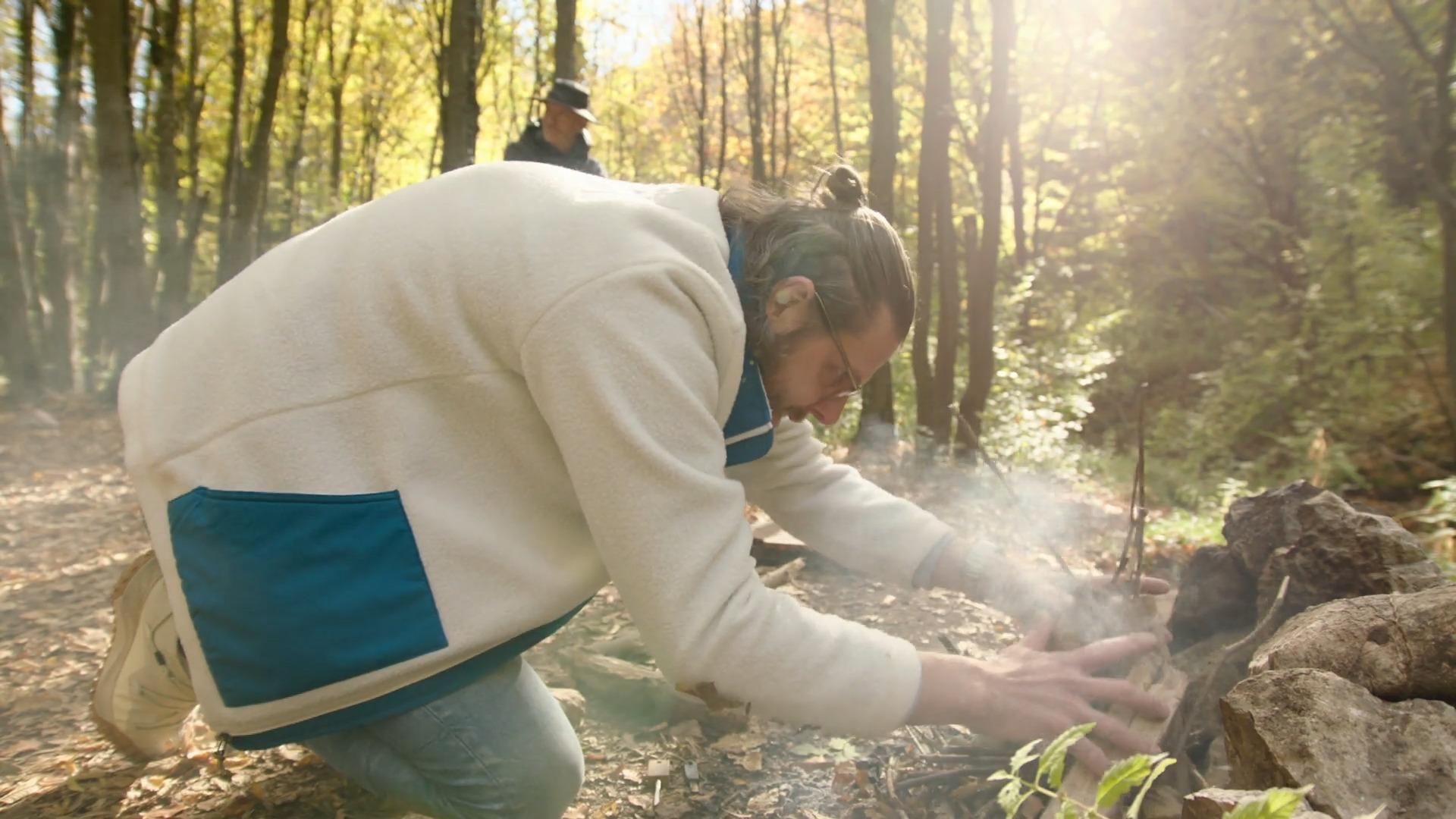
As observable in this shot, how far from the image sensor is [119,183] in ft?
28.7

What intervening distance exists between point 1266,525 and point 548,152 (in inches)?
176

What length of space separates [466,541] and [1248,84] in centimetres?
1278

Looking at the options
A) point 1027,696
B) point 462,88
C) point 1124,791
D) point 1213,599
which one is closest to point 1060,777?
point 1124,791

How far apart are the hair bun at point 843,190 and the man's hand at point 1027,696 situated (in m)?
0.86

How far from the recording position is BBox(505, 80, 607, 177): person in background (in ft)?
17.8

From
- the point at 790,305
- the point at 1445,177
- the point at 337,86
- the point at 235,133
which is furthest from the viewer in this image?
the point at 337,86

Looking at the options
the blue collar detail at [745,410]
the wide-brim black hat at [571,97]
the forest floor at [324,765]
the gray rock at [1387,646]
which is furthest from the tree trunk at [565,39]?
the gray rock at [1387,646]

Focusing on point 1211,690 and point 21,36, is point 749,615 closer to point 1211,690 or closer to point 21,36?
point 1211,690

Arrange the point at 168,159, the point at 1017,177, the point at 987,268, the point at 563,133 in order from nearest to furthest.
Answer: the point at 563,133, the point at 987,268, the point at 168,159, the point at 1017,177

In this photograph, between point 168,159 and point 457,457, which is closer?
point 457,457

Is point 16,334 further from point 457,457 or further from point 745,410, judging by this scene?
point 745,410

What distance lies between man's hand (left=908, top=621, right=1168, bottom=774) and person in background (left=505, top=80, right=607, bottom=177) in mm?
4384

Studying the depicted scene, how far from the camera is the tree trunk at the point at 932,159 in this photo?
271 inches

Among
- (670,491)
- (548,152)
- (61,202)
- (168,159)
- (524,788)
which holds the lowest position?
(524,788)
